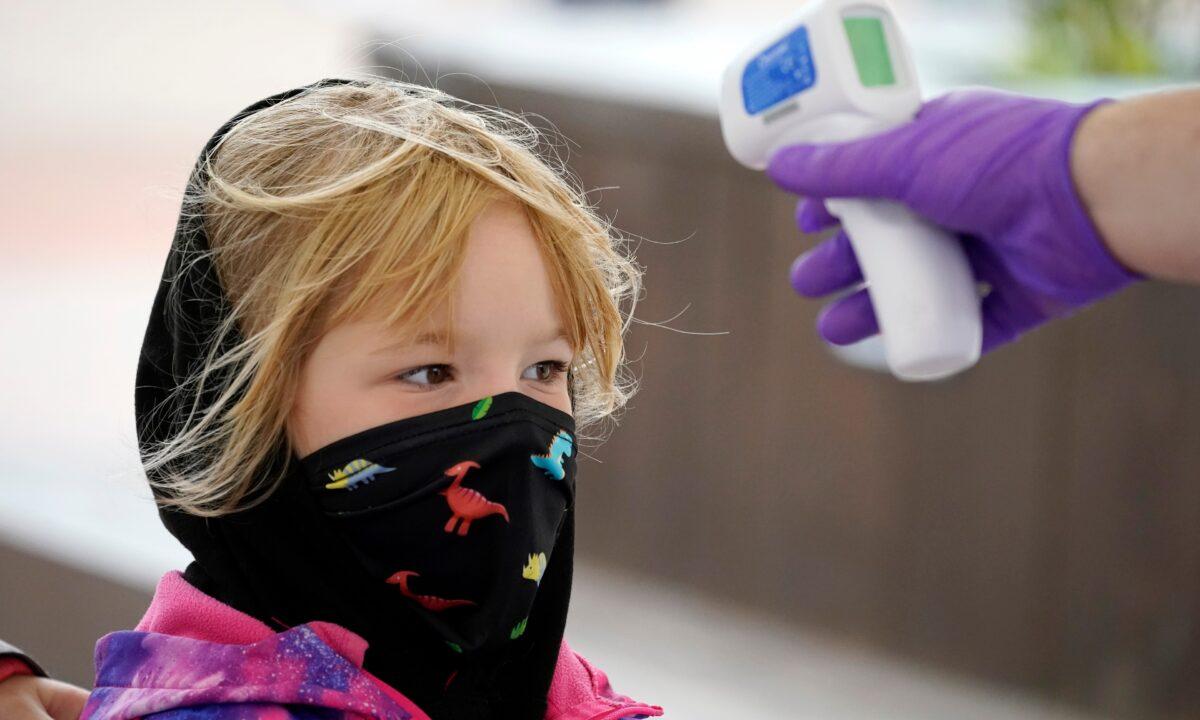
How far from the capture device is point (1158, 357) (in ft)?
9.63

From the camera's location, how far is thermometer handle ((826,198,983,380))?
1379 millimetres

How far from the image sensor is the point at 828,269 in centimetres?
158

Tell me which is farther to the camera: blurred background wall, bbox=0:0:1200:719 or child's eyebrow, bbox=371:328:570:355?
blurred background wall, bbox=0:0:1200:719

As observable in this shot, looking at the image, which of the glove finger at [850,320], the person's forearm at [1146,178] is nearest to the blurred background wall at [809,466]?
the glove finger at [850,320]

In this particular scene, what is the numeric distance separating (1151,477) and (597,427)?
1423mm

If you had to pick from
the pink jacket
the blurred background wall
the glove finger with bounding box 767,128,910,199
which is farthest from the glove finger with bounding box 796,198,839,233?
the blurred background wall

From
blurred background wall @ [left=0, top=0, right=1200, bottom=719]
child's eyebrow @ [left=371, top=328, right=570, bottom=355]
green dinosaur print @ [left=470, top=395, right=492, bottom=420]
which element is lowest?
blurred background wall @ [left=0, top=0, right=1200, bottom=719]

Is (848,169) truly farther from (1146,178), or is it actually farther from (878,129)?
(1146,178)

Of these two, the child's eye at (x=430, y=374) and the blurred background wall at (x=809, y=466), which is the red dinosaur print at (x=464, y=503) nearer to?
the child's eye at (x=430, y=374)

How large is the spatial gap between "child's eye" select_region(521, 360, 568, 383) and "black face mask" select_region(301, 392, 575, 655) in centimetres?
5

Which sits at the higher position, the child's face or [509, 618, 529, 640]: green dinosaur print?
the child's face

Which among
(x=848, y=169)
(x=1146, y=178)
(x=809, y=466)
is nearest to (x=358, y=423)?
(x=848, y=169)

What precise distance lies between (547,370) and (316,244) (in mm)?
249

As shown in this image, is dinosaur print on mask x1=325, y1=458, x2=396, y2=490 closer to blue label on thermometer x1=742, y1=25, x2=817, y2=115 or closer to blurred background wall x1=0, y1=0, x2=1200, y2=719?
blue label on thermometer x1=742, y1=25, x2=817, y2=115
